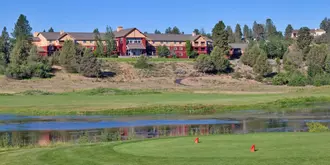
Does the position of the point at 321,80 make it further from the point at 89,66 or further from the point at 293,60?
the point at 89,66

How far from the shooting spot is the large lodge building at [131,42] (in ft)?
449

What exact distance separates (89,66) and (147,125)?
5990 centimetres

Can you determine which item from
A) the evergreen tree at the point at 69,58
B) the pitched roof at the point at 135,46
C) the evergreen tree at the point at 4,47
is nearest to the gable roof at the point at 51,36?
the evergreen tree at the point at 4,47

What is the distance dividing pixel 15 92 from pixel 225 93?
3362 centimetres

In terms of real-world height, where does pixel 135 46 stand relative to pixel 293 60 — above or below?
above

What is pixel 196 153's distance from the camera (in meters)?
20.0

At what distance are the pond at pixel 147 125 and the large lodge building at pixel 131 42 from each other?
272 feet

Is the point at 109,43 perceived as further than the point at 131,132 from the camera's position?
Yes

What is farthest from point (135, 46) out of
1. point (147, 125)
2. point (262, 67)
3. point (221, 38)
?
point (147, 125)

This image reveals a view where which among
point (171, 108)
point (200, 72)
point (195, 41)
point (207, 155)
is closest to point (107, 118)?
point (171, 108)

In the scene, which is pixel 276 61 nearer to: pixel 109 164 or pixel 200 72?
pixel 200 72

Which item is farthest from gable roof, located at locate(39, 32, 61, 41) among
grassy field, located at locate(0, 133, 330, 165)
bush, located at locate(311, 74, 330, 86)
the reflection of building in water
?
grassy field, located at locate(0, 133, 330, 165)

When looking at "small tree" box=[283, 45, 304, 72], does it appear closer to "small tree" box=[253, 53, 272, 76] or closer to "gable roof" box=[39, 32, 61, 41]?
"small tree" box=[253, 53, 272, 76]

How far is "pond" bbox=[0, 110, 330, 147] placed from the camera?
38.9 m
